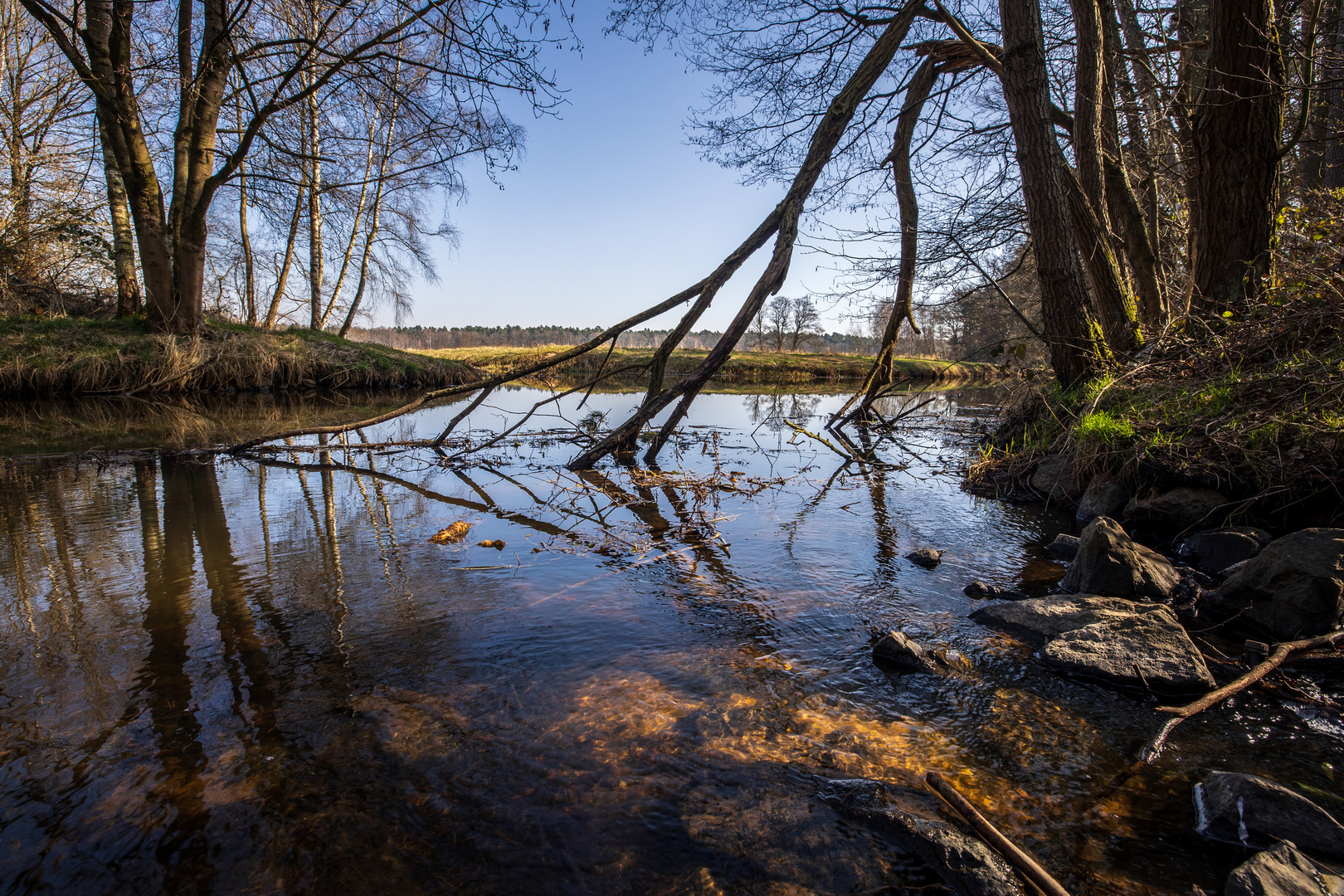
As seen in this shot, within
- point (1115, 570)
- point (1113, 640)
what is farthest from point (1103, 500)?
Answer: point (1113, 640)

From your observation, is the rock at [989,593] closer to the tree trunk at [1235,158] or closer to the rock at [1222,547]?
the rock at [1222,547]

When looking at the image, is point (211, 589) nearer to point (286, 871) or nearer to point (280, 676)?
point (280, 676)

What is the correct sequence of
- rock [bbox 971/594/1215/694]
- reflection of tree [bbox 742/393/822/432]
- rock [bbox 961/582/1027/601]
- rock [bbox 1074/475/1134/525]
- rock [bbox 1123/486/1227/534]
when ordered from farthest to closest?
reflection of tree [bbox 742/393/822/432], rock [bbox 1074/475/1134/525], rock [bbox 1123/486/1227/534], rock [bbox 961/582/1027/601], rock [bbox 971/594/1215/694]

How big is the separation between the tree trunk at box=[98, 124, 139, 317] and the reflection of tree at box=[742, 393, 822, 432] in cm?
1227

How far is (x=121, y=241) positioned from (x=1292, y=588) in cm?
1676

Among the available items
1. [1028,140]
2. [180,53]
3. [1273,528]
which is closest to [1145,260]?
[1028,140]

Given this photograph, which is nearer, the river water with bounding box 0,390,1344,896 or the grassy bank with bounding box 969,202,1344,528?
the river water with bounding box 0,390,1344,896

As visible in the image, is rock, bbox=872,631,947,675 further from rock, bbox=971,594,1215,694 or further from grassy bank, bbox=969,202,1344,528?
grassy bank, bbox=969,202,1344,528

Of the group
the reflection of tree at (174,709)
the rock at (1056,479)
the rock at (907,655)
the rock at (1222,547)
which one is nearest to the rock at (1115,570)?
the rock at (1222,547)

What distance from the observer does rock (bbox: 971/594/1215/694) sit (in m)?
2.07

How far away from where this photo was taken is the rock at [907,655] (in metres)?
2.19

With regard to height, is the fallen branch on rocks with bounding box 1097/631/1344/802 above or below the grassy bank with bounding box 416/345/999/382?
below

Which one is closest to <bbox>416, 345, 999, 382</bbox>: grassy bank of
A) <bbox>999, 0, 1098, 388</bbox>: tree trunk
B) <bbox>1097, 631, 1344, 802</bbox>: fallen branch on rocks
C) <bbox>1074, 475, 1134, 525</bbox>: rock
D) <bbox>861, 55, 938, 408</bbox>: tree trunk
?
<bbox>861, 55, 938, 408</bbox>: tree trunk

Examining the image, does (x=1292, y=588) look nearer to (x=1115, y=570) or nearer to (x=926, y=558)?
(x=1115, y=570)
